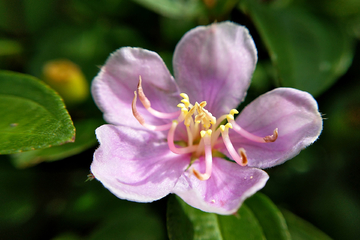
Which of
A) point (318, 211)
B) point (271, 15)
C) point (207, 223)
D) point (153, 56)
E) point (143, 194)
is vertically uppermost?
point (271, 15)

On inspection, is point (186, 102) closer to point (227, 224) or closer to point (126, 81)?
point (126, 81)

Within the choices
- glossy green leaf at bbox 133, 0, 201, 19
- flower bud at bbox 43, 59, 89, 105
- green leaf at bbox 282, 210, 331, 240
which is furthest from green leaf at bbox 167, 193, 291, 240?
glossy green leaf at bbox 133, 0, 201, 19

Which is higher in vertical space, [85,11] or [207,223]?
[85,11]

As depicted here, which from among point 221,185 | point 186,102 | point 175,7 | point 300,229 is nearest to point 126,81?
point 186,102

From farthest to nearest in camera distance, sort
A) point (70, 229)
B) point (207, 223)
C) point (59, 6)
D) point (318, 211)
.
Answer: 1. point (59, 6)
2. point (318, 211)
3. point (70, 229)
4. point (207, 223)

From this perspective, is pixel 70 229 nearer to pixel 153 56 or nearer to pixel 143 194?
pixel 143 194

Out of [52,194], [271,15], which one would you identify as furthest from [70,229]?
[271,15]

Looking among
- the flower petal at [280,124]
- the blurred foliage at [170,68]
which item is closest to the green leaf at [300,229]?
the blurred foliage at [170,68]
